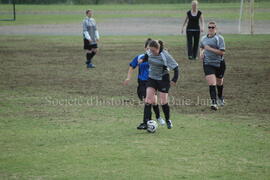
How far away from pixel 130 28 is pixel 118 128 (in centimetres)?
2877

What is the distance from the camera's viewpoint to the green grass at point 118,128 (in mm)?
9242

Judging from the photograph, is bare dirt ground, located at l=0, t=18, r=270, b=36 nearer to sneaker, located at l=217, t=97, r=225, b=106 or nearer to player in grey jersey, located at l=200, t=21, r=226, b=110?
sneaker, located at l=217, t=97, r=225, b=106

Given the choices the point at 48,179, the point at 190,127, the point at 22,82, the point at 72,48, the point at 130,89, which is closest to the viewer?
the point at 48,179

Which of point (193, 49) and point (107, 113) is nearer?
point (107, 113)

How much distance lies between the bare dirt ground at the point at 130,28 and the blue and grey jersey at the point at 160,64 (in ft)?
80.4

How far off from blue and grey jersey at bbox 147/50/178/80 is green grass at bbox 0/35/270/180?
1206mm

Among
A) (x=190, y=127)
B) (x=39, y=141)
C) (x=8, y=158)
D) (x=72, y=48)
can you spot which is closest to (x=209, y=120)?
(x=190, y=127)

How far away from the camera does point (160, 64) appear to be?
1185 cm

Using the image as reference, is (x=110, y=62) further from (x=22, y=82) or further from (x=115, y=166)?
(x=115, y=166)

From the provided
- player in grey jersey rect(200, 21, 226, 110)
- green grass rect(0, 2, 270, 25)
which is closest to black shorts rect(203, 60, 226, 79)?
player in grey jersey rect(200, 21, 226, 110)

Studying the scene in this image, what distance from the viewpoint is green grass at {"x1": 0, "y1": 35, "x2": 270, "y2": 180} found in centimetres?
924

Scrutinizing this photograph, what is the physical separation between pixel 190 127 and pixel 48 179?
15.0 ft

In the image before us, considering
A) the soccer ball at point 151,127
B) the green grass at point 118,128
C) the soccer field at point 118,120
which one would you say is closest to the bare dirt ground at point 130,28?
the soccer field at point 118,120

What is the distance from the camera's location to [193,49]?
2500 cm
